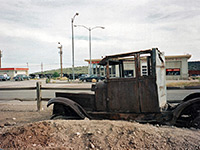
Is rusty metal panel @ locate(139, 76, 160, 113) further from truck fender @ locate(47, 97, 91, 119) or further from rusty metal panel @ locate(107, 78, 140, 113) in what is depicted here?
truck fender @ locate(47, 97, 91, 119)

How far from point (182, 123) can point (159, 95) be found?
850 mm

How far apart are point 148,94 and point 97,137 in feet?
5.61

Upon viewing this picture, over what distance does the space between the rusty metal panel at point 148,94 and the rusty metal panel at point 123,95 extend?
124 millimetres

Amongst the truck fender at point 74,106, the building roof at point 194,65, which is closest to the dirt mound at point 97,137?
the truck fender at point 74,106

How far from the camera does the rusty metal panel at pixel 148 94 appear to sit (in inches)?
181

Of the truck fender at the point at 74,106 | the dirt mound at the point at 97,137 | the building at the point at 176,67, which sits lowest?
the dirt mound at the point at 97,137

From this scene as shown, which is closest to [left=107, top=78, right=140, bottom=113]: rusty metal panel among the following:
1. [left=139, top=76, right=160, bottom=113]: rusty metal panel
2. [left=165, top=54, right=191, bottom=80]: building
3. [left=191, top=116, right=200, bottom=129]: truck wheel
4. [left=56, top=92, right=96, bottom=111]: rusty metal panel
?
[left=139, top=76, right=160, bottom=113]: rusty metal panel

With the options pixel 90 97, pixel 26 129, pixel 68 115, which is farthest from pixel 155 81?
pixel 26 129

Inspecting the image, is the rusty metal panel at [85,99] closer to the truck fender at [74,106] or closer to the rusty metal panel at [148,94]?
the truck fender at [74,106]

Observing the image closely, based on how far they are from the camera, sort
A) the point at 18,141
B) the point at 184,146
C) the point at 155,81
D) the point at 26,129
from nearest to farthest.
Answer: the point at 184,146 < the point at 18,141 < the point at 26,129 < the point at 155,81

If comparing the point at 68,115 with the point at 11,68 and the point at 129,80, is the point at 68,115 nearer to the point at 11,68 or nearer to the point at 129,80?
the point at 129,80

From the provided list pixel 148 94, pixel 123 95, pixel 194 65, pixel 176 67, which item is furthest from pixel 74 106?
pixel 194 65

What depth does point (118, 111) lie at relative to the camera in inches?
193

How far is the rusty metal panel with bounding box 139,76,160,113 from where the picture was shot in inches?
181
